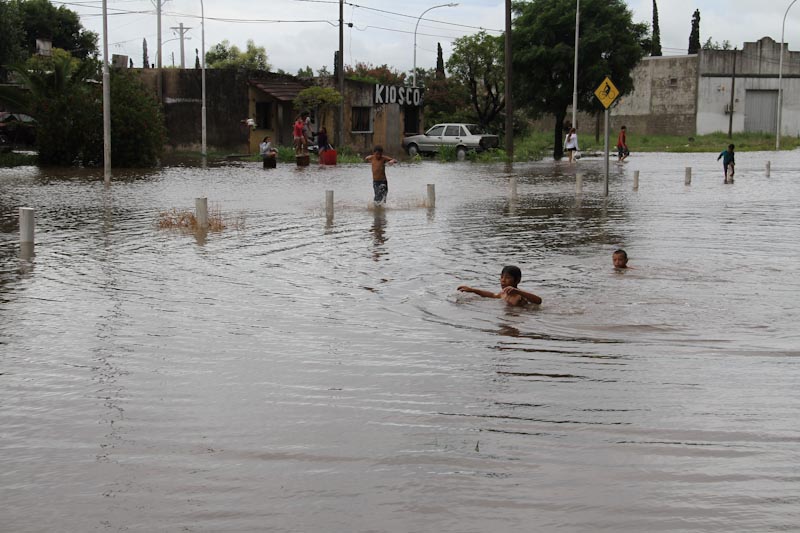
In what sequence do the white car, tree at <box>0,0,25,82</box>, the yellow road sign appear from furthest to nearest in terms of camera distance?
tree at <box>0,0,25,82</box> < the white car < the yellow road sign

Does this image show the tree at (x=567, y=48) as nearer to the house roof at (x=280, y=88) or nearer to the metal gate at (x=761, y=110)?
the house roof at (x=280, y=88)

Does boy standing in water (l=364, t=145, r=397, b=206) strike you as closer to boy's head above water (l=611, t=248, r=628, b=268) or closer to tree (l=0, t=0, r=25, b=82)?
boy's head above water (l=611, t=248, r=628, b=268)

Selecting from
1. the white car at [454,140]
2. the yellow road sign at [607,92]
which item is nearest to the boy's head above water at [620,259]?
the yellow road sign at [607,92]

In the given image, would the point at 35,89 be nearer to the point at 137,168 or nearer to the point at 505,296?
the point at 137,168

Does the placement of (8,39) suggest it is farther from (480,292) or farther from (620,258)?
(480,292)

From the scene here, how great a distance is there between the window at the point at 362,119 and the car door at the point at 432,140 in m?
8.48

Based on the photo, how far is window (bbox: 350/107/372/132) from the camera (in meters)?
57.7

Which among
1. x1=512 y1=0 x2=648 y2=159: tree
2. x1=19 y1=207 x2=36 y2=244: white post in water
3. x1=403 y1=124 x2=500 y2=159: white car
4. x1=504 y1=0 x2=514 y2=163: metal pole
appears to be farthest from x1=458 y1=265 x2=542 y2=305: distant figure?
x1=512 y1=0 x2=648 y2=159: tree

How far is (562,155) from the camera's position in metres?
53.2

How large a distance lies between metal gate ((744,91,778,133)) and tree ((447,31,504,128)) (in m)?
26.2

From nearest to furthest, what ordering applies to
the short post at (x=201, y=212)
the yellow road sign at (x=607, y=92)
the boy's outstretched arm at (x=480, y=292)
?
the boy's outstretched arm at (x=480, y=292) → the short post at (x=201, y=212) → the yellow road sign at (x=607, y=92)

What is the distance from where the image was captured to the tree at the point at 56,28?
77.2 m

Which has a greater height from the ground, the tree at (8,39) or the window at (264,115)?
the tree at (8,39)

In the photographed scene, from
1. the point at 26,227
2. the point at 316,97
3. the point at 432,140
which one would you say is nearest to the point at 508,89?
the point at 432,140
